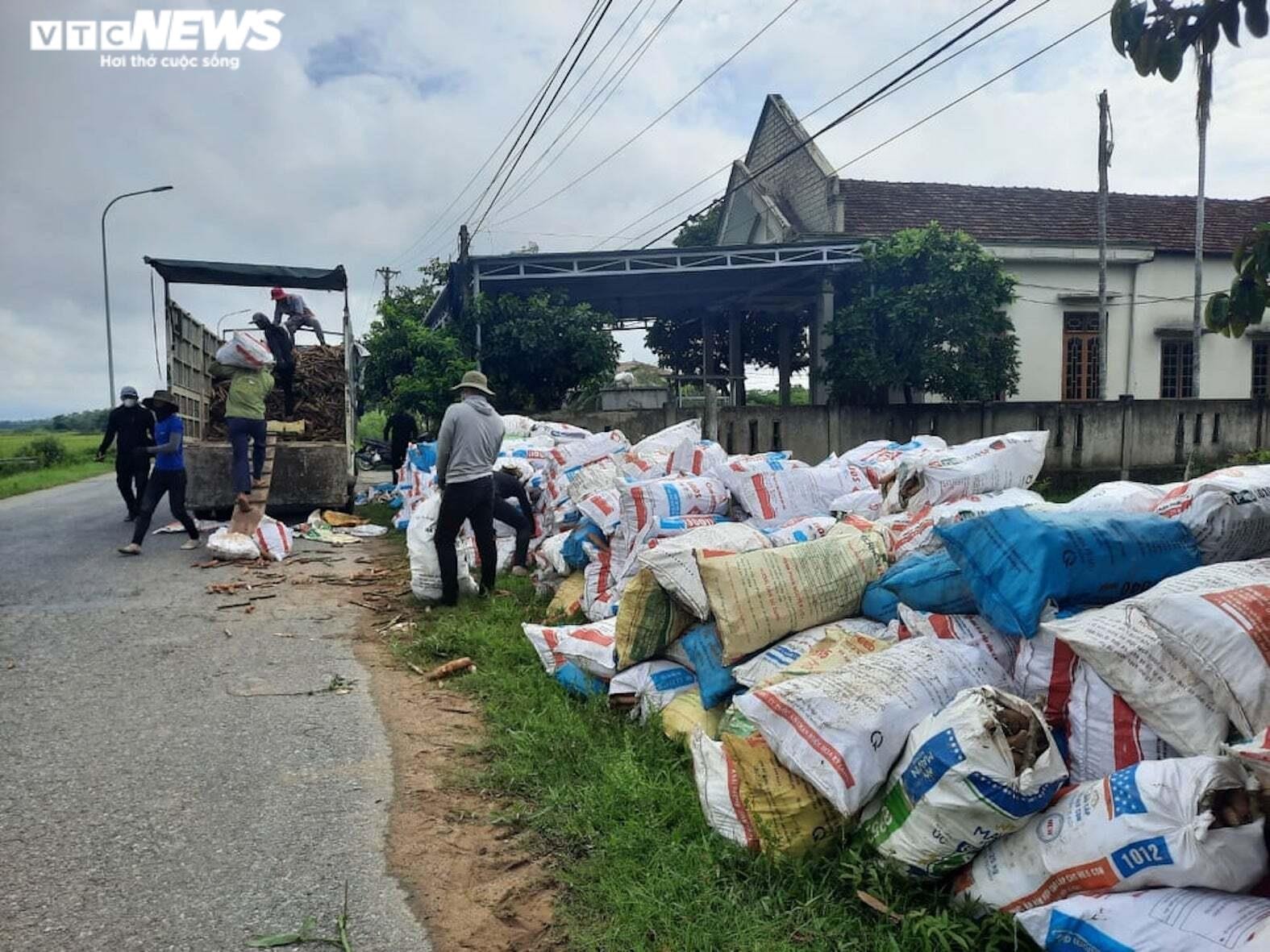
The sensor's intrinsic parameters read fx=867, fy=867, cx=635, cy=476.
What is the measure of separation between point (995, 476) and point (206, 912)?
12.8ft

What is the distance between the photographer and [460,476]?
18.6 feet

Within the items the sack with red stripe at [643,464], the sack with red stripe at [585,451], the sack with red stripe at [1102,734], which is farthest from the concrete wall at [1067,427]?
the sack with red stripe at [1102,734]

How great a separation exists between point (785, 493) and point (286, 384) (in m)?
7.30

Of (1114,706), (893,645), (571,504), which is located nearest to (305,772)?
(893,645)

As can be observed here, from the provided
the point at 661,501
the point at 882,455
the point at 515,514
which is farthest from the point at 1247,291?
the point at 515,514

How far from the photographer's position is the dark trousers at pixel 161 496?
788cm

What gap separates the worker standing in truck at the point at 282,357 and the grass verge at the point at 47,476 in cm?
877

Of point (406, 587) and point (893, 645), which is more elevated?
point (893, 645)

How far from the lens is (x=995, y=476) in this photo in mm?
4508

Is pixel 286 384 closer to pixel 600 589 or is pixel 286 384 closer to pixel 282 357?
pixel 282 357

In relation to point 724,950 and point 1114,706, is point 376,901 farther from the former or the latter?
point 1114,706

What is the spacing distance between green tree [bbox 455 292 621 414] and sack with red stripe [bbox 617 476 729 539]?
8.10m

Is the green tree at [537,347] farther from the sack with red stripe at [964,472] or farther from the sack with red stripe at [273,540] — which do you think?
the sack with red stripe at [964,472]

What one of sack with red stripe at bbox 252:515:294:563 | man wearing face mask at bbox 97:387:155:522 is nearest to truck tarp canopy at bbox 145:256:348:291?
man wearing face mask at bbox 97:387:155:522
